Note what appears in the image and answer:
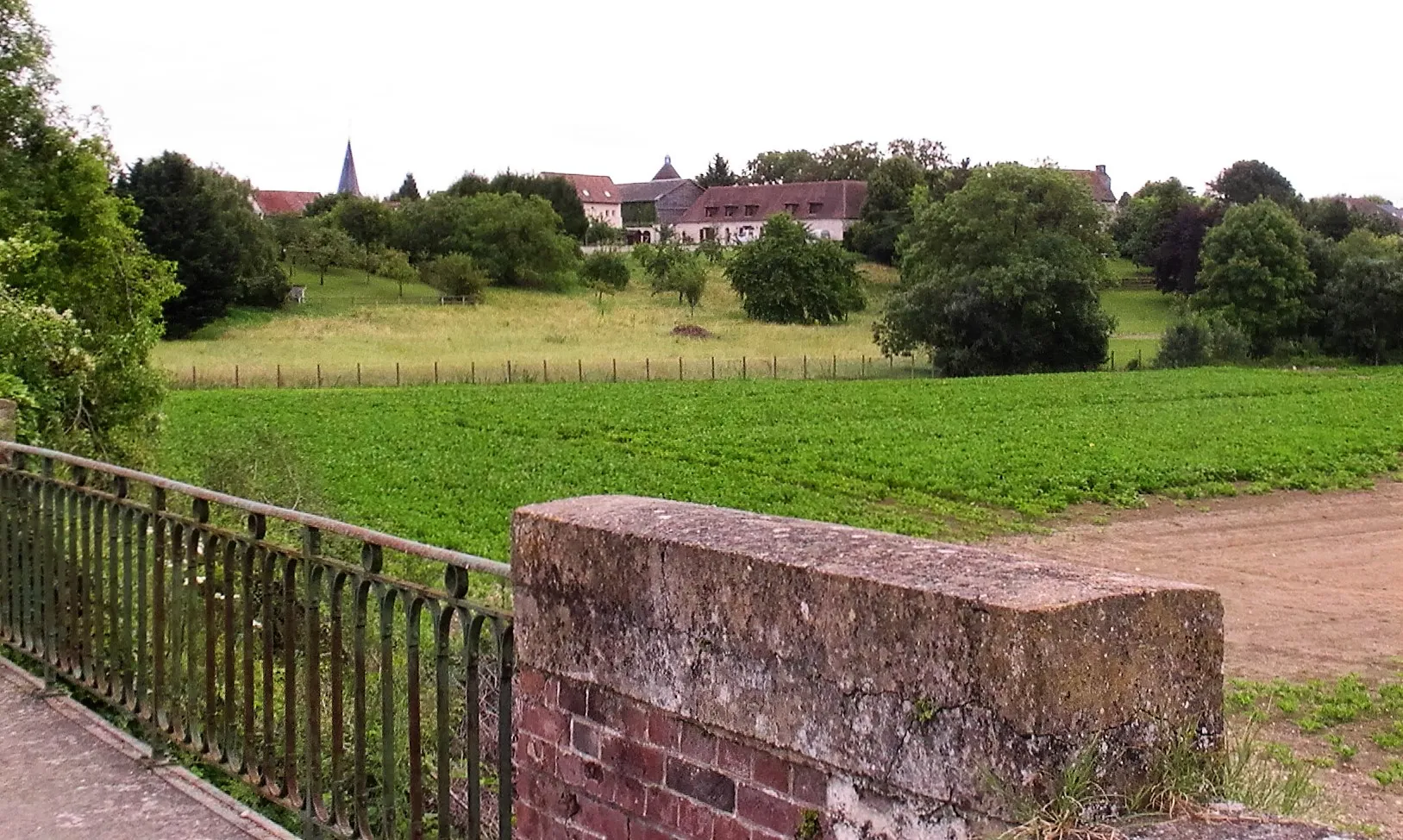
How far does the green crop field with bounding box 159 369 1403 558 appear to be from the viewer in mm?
19406

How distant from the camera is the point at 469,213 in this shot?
84.5 metres

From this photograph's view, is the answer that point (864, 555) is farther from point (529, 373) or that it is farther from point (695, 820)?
point (529, 373)

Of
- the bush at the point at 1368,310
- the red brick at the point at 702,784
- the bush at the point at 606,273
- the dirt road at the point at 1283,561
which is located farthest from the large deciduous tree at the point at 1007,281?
the red brick at the point at 702,784

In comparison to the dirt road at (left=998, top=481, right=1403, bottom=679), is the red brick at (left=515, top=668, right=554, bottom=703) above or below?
above

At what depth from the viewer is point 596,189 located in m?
139

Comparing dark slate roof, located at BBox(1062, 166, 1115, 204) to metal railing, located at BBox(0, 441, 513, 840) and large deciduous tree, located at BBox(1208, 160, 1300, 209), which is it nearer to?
large deciduous tree, located at BBox(1208, 160, 1300, 209)

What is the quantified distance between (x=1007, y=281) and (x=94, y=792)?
49909mm

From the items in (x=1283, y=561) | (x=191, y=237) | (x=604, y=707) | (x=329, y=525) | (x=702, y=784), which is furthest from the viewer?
(x=191, y=237)

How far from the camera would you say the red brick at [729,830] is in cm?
264

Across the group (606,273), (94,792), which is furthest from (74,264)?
(606,273)

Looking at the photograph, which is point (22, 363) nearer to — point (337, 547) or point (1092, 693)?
point (337, 547)

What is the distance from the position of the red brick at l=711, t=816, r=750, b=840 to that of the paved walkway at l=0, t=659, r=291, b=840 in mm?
2035

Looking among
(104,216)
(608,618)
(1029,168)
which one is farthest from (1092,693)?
(1029,168)

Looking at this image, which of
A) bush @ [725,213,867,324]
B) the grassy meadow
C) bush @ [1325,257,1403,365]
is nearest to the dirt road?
the grassy meadow
